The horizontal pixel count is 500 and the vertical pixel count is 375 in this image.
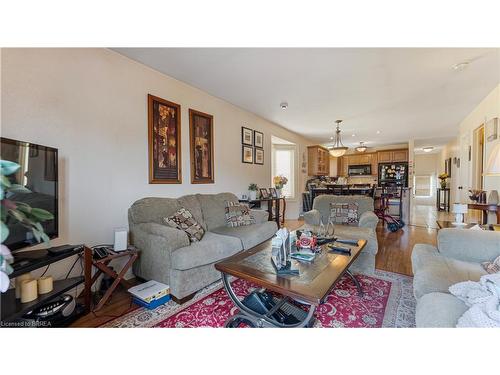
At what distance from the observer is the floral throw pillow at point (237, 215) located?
302cm

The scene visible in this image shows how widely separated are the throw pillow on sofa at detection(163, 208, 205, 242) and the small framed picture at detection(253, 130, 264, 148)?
2.50 m

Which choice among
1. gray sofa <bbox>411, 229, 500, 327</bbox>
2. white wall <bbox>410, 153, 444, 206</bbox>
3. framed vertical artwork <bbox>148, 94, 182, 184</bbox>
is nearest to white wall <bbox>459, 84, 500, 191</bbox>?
gray sofa <bbox>411, 229, 500, 327</bbox>

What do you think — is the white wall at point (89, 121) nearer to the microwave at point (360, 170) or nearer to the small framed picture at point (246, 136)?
the small framed picture at point (246, 136)

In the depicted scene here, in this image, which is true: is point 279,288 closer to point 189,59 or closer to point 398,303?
point 398,303

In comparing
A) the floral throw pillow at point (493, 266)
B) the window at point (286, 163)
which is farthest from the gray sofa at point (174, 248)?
the window at point (286, 163)

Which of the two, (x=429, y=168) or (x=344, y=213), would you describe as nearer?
(x=344, y=213)

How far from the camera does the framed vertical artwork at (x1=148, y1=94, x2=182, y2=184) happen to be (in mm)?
2604

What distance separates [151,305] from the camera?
1758 mm

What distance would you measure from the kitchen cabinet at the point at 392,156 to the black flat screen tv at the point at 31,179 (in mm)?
8980

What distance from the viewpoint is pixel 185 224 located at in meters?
2.36

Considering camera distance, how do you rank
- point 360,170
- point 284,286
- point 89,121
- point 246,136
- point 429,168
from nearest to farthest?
point 284,286 → point 89,121 → point 246,136 → point 360,170 → point 429,168

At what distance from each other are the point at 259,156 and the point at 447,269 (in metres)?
3.62

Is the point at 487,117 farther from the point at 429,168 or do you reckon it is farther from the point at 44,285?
the point at 429,168

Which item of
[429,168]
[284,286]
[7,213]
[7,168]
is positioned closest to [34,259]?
[7,213]
